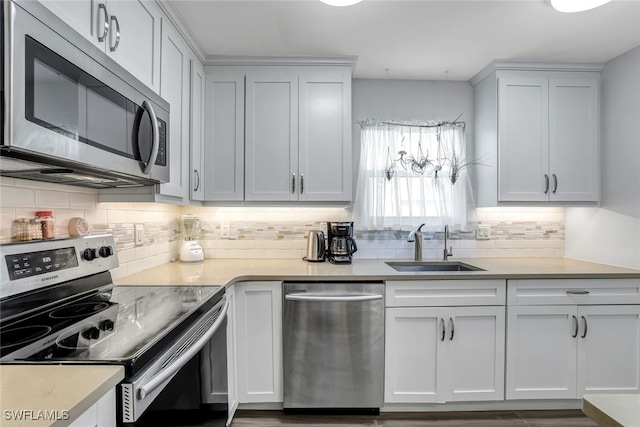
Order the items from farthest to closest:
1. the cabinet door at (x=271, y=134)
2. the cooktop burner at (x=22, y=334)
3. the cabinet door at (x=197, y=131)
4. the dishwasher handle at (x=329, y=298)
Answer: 1. the cabinet door at (x=271, y=134)
2. the cabinet door at (x=197, y=131)
3. the dishwasher handle at (x=329, y=298)
4. the cooktop burner at (x=22, y=334)

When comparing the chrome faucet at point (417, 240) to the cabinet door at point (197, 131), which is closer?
the cabinet door at point (197, 131)

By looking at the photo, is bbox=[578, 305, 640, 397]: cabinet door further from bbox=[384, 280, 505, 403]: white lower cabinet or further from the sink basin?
the sink basin

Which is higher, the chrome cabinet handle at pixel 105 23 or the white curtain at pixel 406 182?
the chrome cabinet handle at pixel 105 23

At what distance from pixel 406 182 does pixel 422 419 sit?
5.32ft

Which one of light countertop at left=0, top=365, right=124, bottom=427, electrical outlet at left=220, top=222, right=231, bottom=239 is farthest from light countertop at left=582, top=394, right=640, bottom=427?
electrical outlet at left=220, top=222, right=231, bottom=239

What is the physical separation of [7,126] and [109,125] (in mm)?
394

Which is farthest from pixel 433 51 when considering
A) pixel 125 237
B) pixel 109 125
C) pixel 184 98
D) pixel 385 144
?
pixel 125 237

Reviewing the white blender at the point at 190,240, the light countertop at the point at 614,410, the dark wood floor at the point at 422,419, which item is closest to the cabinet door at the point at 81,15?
the white blender at the point at 190,240

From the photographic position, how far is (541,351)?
212 cm

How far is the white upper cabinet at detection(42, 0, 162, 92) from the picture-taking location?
3.62 feet

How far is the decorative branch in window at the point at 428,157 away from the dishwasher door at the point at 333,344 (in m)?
1.10

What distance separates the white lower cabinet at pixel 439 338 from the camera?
2.08 m

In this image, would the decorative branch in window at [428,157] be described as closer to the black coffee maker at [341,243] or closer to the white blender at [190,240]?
the black coffee maker at [341,243]

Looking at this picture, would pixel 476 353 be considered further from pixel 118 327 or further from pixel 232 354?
pixel 118 327
